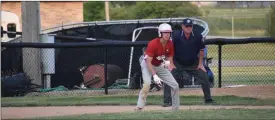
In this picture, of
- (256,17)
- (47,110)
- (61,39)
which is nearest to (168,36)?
(47,110)

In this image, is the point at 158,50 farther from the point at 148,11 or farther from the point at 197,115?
the point at 148,11

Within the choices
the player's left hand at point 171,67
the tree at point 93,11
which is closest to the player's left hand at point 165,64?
the player's left hand at point 171,67

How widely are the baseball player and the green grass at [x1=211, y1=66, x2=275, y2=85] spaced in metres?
5.12

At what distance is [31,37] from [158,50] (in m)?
6.22

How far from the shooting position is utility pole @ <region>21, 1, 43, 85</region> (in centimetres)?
1619

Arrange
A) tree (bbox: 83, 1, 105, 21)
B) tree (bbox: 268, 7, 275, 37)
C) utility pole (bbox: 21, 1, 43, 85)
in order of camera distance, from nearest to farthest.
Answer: utility pole (bbox: 21, 1, 43, 85)
tree (bbox: 268, 7, 275, 37)
tree (bbox: 83, 1, 105, 21)

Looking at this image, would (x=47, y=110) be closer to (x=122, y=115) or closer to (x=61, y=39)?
(x=122, y=115)

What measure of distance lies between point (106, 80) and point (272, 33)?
19.4 meters

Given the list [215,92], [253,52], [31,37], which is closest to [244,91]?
[215,92]

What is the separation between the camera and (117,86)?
1574cm

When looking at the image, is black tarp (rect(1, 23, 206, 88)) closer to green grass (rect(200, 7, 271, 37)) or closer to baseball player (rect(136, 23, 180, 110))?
baseball player (rect(136, 23, 180, 110))

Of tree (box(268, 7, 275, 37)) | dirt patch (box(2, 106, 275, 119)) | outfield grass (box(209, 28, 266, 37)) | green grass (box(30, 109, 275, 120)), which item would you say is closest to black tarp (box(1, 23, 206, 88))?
dirt patch (box(2, 106, 275, 119))

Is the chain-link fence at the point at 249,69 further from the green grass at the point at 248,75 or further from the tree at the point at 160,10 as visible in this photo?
the tree at the point at 160,10

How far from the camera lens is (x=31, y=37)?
16.4 meters
